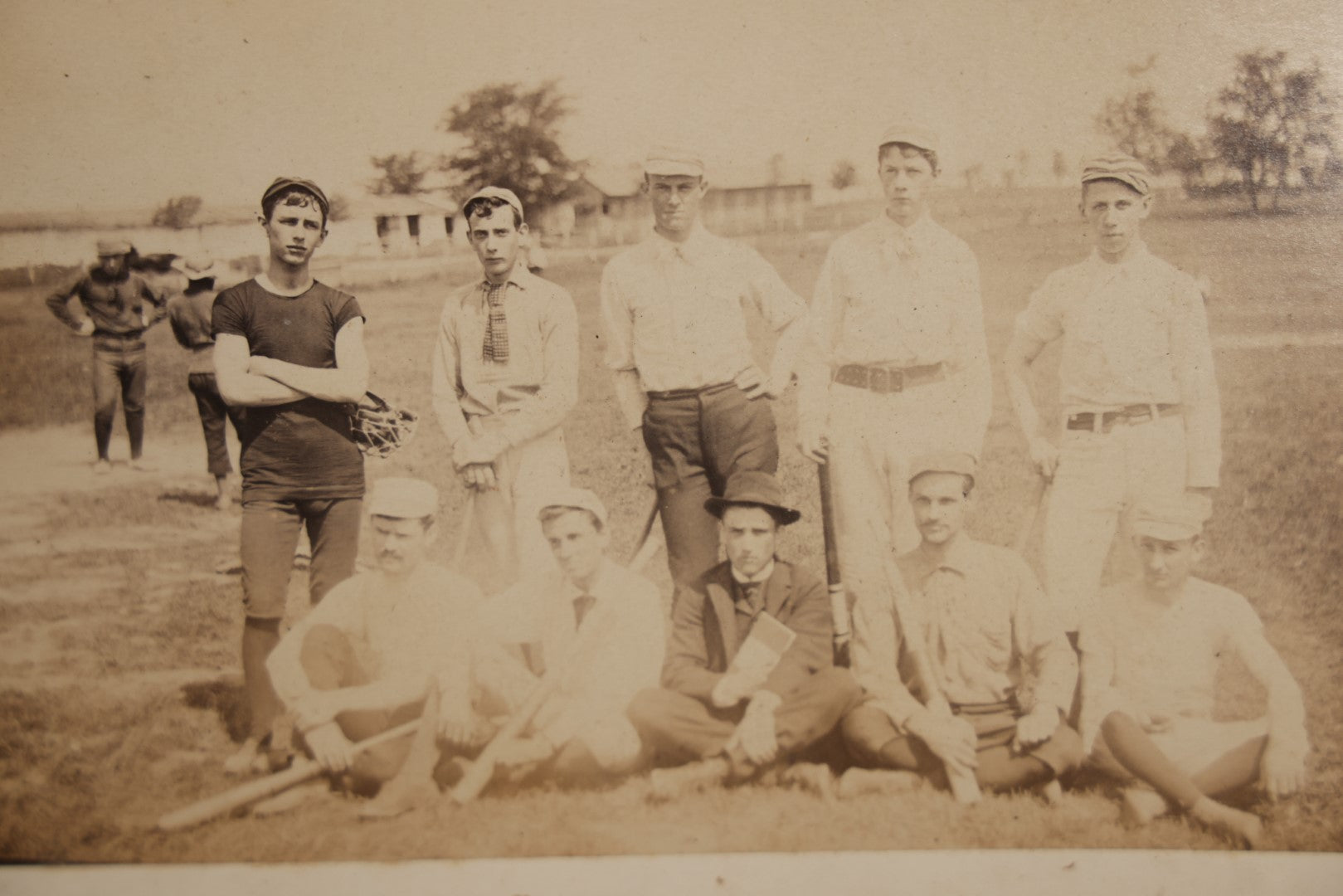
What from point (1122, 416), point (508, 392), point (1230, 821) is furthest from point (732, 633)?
point (1230, 821)

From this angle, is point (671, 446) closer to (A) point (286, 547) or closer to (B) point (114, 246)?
(A) point (286, 547)

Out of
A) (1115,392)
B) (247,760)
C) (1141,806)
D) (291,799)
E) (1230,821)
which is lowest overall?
(1230,821)

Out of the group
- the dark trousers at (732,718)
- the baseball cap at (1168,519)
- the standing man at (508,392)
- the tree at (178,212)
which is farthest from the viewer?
the tree at (178,212)

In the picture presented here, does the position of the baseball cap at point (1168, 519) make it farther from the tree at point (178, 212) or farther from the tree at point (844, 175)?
the tree at point (178, 212)

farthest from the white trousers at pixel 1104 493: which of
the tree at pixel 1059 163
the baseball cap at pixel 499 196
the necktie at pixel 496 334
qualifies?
the baseball cap at pixel 499 196

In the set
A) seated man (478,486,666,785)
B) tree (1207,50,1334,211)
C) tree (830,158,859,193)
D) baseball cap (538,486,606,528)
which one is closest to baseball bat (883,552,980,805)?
seated man (478,486,666,785)

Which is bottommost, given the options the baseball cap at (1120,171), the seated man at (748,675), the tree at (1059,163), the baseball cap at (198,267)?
the seated man at (748,675)

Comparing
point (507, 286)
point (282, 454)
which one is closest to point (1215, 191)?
point (507, 286)
